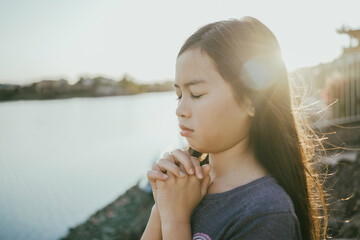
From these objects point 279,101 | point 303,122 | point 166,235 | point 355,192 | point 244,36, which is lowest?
point 355,192

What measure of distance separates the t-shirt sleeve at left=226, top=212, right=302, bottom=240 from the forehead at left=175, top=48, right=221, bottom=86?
1.83 feet

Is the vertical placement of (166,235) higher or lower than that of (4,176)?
higher

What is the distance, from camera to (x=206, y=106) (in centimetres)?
116

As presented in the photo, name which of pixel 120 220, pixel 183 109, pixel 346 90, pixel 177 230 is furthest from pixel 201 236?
pixel 346 90

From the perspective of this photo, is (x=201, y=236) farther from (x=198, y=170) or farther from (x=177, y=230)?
(x=198, y=170)

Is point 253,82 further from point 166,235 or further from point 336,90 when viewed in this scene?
point 336,90

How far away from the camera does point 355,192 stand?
3.43 metres

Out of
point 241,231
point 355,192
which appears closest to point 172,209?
point 241,231

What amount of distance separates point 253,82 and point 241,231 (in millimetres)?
610

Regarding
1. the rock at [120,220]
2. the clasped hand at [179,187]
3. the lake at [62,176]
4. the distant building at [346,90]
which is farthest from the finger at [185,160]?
the distant building at [346,90]

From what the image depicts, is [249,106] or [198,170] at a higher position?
[249,106]

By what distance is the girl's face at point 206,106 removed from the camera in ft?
3.81

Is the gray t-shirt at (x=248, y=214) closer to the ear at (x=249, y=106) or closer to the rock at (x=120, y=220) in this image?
the ear at (x=249, y=106)

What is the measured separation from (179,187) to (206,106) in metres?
0.36
